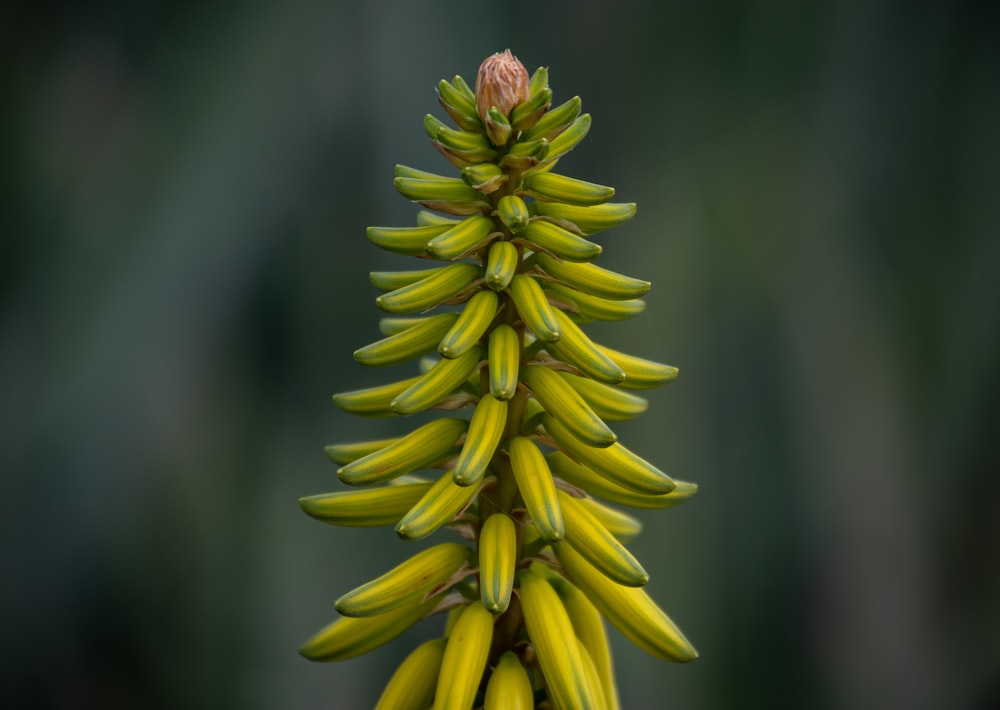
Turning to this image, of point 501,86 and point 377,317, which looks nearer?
point 501,86

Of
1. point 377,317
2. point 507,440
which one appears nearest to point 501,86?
point 507,440

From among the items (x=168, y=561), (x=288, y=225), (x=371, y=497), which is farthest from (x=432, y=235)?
(x=168, y=561)

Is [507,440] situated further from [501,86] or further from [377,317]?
[377,317]

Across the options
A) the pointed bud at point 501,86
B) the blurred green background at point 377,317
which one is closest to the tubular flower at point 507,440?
the pointed bud at point 501,86

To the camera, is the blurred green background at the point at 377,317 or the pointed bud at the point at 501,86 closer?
the pointed bud at the point at 501,86

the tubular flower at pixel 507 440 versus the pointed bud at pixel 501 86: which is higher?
the pointed bud at pixel 501 86

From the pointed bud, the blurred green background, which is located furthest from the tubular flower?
the blurred green background

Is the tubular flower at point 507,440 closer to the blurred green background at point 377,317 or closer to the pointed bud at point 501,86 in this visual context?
the pointed bud at point 501,86
